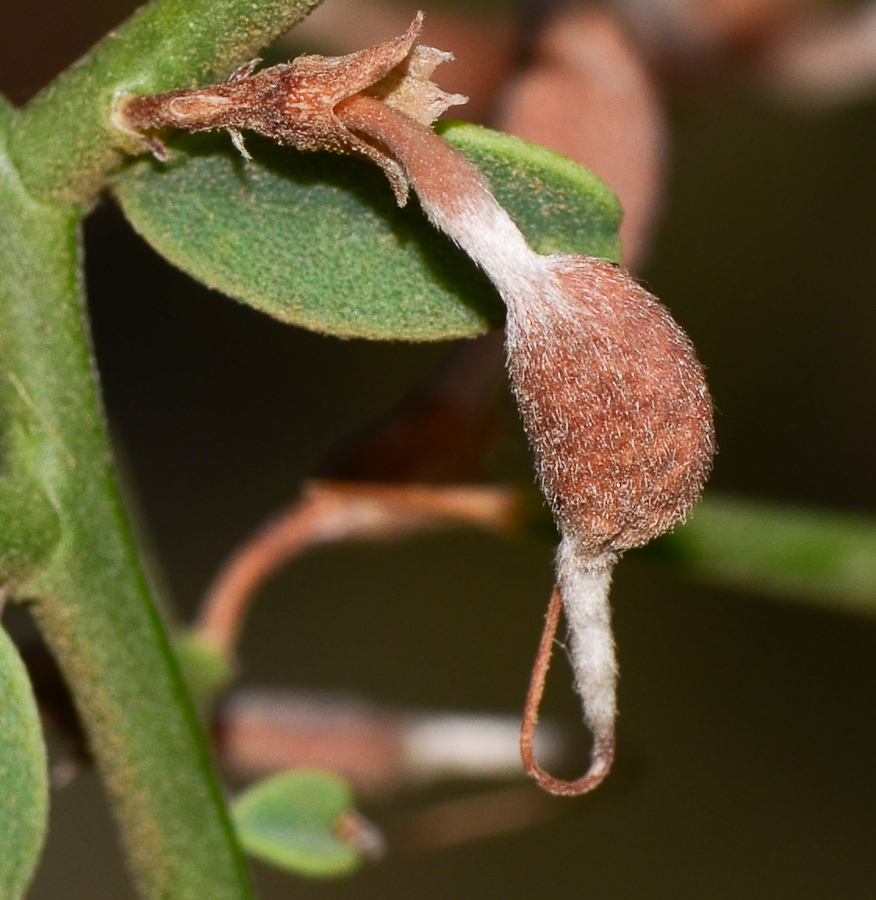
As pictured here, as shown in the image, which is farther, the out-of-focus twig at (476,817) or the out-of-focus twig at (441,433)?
the out-of-focus twig at (476,817)

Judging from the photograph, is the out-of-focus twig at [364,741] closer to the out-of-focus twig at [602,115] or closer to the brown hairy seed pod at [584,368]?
the out-of-focus twig at [602,115]

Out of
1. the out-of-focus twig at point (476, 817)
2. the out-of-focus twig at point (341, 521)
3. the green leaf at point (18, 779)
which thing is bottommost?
the out-of-focus twig at point (476, 817)

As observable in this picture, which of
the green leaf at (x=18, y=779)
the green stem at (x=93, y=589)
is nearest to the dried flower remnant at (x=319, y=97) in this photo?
the green stem at (x=93, y=589)

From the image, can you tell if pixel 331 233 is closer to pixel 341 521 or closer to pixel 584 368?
pixel 584 368

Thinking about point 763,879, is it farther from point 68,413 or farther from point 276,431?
point 68,413

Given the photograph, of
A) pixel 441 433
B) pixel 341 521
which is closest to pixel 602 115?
pixel 441 433

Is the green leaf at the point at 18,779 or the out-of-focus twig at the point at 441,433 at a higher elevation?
the green leaf at the point at 18,779

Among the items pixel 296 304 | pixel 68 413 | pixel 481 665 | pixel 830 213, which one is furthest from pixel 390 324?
pixel 481 665
